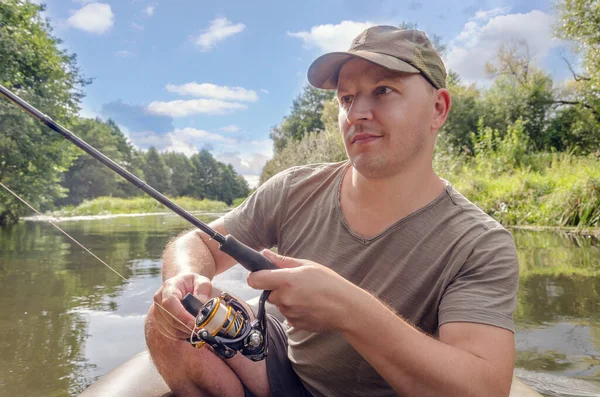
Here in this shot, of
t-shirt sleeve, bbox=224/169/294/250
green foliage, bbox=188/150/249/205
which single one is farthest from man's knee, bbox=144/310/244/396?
green foliage, bbox=188/150/249/205

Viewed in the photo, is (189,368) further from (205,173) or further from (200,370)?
(205,173)

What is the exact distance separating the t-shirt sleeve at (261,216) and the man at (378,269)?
0.01m

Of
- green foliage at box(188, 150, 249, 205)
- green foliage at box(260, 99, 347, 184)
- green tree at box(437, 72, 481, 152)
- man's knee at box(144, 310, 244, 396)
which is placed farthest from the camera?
green foliage at box(188, 150, 249, 205)

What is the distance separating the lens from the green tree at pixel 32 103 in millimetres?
13539

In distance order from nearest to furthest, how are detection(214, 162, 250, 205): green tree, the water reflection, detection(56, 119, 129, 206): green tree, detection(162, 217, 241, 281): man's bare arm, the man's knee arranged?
1. the man's knee
2. detection(162, 217, 241, 281): man's bare arm
3. the water reflection
4. detection(56, 119, 129, 206): green tree
5. detection(214, 162, 250, 205): green tree

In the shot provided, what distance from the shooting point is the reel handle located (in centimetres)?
142

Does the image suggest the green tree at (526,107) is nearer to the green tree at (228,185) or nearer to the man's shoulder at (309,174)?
the man's shoulder at (309,174)

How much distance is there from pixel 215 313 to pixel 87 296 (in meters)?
3.46

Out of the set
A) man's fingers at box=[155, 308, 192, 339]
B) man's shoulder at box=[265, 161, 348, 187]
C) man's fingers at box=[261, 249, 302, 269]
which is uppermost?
man's shoulder at box=[265, 161, 348, 187]

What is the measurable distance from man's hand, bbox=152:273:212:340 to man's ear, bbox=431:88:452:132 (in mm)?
978

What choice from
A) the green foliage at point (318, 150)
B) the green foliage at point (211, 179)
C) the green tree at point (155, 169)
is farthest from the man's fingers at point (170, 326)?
the green foliage at point (211, 179)

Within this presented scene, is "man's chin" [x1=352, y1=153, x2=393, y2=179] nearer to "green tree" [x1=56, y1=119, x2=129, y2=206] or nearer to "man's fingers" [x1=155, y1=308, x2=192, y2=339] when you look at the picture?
"man's fingers" [x1=155, y1=308, x2=192, y2=339]

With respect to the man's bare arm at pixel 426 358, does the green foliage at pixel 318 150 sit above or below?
above

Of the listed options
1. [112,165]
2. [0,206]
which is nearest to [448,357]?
[112,165]
